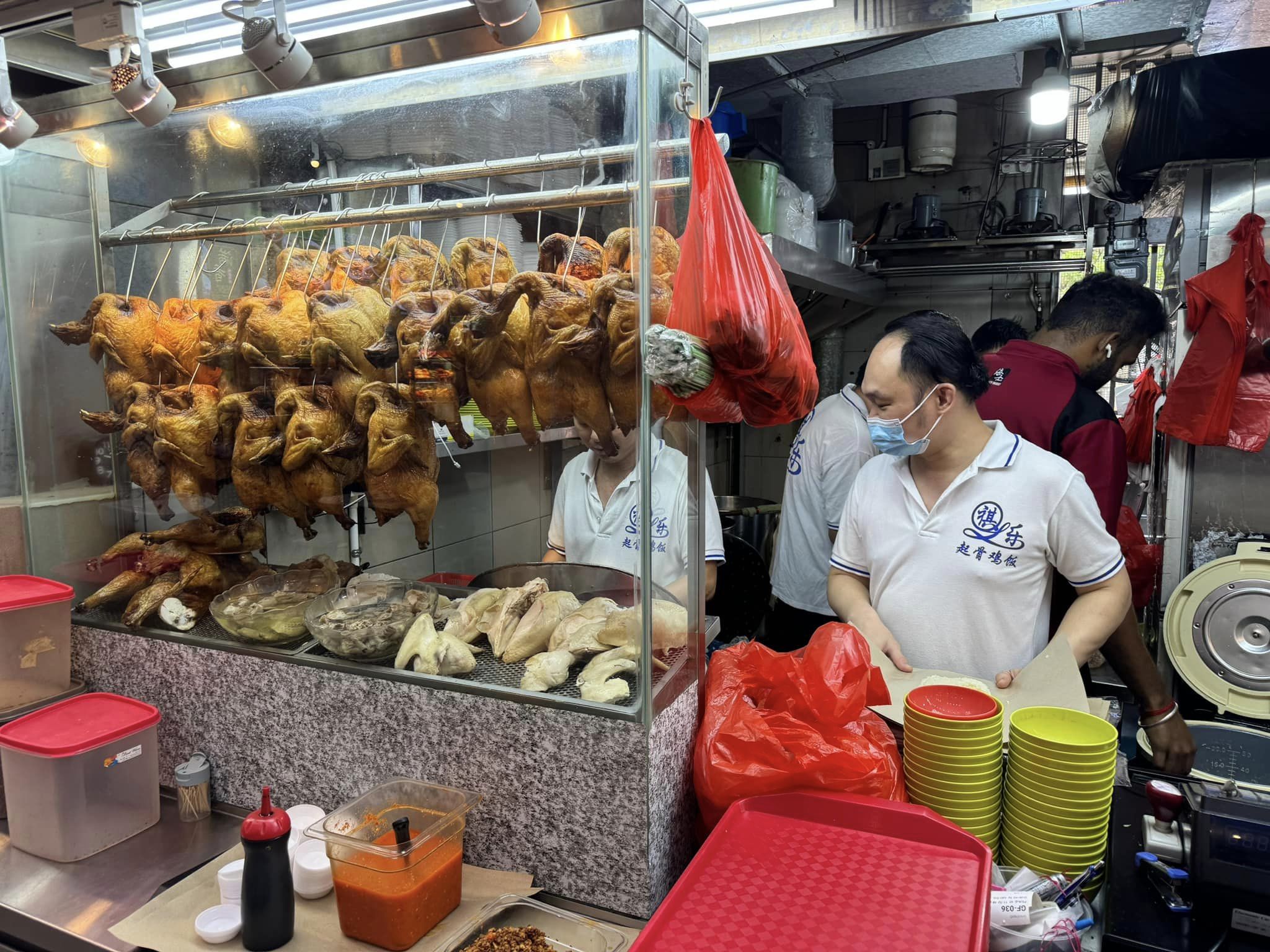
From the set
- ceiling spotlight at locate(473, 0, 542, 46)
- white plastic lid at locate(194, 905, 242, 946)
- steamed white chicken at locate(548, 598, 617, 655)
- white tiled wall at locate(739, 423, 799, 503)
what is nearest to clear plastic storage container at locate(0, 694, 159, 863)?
white plastic lid at locate(194, 905, 242, 946)

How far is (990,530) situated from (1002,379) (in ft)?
2.57

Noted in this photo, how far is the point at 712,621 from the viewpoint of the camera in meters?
1.67

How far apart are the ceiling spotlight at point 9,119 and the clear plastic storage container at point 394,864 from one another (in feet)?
4.31

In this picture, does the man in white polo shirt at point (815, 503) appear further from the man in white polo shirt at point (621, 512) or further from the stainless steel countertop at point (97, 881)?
the stainless steel countertop at point (97, 881)

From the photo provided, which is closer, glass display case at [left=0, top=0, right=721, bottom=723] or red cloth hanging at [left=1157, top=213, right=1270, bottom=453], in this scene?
glass display case at [left=0, top=0, right=721, bottom=723]

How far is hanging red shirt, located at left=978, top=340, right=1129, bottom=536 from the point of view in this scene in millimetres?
2420

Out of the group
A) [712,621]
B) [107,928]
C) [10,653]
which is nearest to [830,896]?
[712,621]

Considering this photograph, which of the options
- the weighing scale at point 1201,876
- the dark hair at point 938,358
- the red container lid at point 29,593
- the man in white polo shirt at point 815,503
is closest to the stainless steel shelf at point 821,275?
the man in white polo shirt at point 815,503

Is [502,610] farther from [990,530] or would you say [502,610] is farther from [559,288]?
[990,530]

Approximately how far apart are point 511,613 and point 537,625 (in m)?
0.07

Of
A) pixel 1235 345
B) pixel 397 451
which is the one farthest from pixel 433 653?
pixel 1235 345

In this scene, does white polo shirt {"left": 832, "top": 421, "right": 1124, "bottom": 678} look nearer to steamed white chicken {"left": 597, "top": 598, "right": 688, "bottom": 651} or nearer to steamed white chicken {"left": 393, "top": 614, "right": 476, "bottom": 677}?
steamed white chicken {"left": 597, "top": 598, "right": 688, "bottom": 651}

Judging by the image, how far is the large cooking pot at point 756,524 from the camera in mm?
4164

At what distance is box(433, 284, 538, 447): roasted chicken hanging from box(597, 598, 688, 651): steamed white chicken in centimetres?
35
